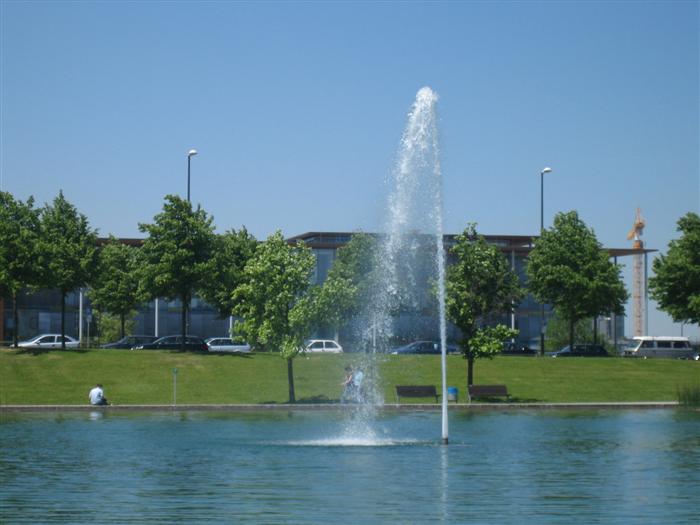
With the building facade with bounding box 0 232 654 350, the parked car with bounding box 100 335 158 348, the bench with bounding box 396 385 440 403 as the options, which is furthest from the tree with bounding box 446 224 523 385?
the building facade with bounding box 0 232 654 350

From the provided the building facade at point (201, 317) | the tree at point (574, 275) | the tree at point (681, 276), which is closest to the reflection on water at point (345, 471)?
the tree at point (681, 276)

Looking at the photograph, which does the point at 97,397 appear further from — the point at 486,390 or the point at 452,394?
the point at 486,390

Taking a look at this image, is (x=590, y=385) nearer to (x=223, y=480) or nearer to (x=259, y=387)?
(x=259, y=387)

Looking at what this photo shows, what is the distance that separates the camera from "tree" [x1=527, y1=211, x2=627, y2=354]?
248ft

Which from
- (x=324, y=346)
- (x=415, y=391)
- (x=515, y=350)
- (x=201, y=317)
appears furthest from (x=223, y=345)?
(x=415, y=391)

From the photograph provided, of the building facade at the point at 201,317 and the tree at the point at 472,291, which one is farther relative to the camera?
the building facade at the point at 201,317

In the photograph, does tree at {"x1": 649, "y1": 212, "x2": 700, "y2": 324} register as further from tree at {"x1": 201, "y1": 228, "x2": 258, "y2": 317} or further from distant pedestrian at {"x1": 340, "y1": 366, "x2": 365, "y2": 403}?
distant pedestrian at {"x1": 340, "y1": 366, "x2": 365, "y2": 403}

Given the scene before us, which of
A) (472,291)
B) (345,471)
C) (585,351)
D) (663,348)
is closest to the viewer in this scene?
(345,471)

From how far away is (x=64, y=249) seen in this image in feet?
224

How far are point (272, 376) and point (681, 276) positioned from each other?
29655mm

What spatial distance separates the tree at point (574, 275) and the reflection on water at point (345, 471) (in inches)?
1384

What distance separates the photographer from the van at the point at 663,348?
89.6 m

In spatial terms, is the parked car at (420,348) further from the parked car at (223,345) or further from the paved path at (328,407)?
the paved path at (328,407)

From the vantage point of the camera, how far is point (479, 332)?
5375 cm
